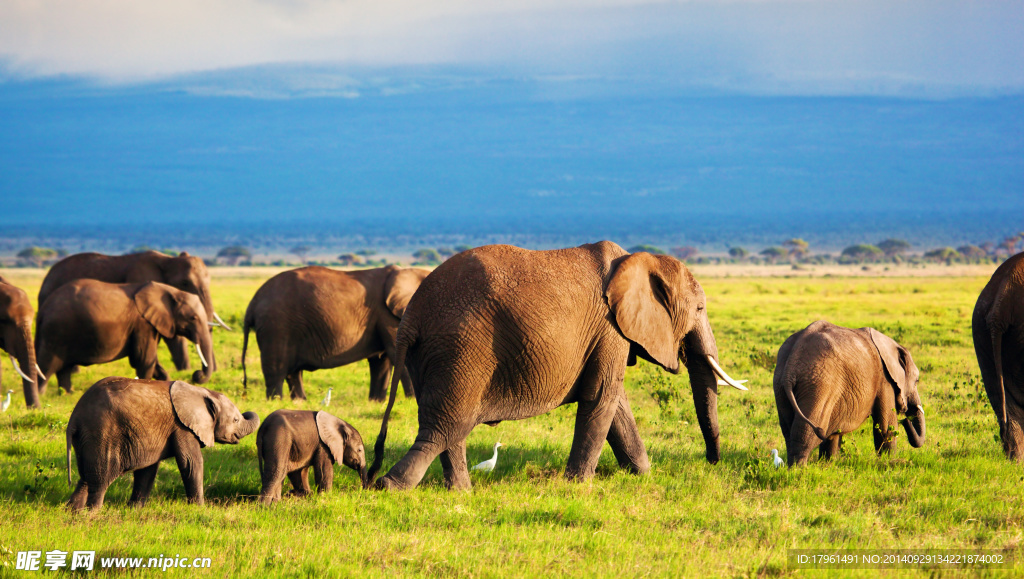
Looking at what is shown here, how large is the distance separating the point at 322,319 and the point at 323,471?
5624mm

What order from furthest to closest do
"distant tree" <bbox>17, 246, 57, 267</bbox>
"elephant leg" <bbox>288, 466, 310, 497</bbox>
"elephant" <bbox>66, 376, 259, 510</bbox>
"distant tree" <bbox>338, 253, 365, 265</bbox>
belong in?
"distant tree" <bbox>17, 246, 57, 267</bbox>
"distant tree" <bbox>338, 253, 365, 265</bbox>
"elephant leg" <bbox>288, 466, 310, 497</bbox>
"elephant" <bbox>66, 376, 259, 510</bbox>

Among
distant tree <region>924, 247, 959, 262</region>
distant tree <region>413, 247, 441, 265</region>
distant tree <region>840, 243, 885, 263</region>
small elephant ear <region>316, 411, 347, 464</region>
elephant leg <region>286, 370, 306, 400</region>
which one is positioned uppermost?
small elephant ear <region>316, 411, 347, 464</region>

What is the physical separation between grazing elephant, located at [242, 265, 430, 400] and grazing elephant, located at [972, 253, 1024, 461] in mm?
8017

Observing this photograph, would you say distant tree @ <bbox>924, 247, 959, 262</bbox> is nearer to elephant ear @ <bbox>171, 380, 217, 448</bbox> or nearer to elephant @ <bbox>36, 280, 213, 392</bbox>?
elephant @ <bbox>36, 280, 213, 392</bbox>

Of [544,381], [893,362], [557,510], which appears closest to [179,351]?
[544,381]

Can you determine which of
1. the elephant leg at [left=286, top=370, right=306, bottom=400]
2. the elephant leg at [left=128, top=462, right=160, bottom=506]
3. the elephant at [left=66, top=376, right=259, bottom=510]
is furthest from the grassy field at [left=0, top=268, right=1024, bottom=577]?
the elephant leg at [left=286, top=370, right=306, bottom=400]

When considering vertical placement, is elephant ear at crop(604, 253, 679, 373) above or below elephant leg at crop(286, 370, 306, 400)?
above

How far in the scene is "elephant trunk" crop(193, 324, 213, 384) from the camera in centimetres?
1495

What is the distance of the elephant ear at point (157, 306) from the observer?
14.4m

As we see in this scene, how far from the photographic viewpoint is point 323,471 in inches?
340

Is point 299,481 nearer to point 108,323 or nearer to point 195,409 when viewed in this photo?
point 195,409

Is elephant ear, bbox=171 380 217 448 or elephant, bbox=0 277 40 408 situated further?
elephant, bbox=0 277 40 408

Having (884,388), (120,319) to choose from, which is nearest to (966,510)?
(884,388)

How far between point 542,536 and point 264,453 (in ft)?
8.79
